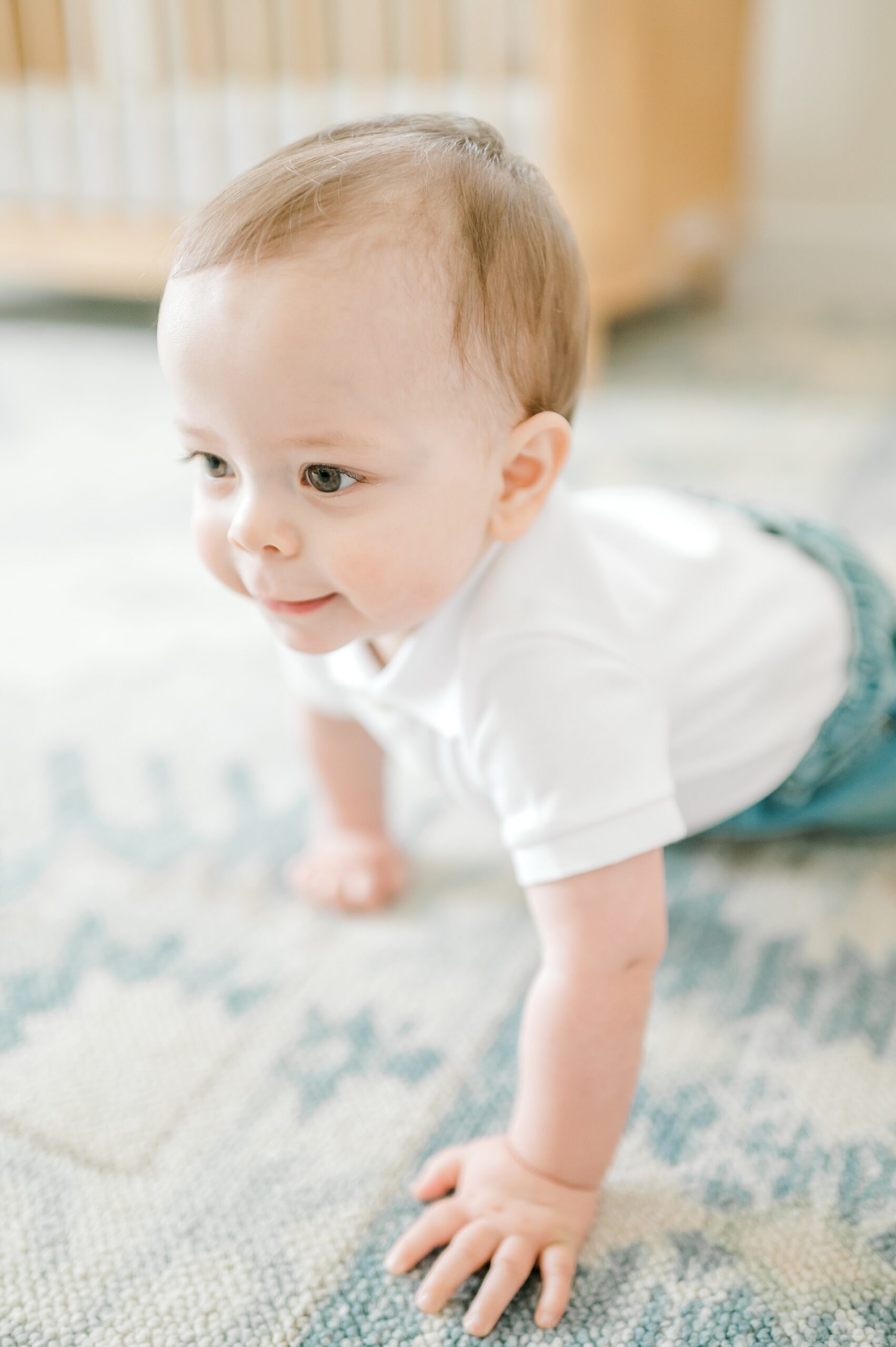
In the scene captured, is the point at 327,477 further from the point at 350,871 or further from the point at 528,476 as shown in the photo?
the point at 350,871

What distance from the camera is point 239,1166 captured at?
1.80 ft

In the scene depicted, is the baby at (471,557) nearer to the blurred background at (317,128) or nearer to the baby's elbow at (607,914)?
the baby's elbow at (607,914)

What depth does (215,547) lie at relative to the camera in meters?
0.50

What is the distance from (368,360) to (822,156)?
190cm

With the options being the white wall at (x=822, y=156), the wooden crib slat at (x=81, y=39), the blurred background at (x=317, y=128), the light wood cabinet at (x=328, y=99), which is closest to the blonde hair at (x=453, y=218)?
the blurred background at (x=317, y=128)

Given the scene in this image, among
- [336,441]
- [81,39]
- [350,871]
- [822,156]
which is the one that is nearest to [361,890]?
[350,871]

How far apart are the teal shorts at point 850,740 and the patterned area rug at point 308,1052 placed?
3cm

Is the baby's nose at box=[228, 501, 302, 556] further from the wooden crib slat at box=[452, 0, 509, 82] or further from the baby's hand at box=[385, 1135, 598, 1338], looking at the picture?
the wooden crib slat at box=[452, 0, 509, 82]

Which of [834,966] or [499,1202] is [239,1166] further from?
[834,966]

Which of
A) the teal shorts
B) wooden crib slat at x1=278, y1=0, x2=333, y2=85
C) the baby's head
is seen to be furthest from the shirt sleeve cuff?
wooden crib slat at x1=278, y1=0, x2=333, y2=85

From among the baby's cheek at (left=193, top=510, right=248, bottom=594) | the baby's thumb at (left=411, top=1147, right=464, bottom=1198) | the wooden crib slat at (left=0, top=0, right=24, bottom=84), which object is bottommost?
the baby's thumb at (left=411, top=1147, right=464, bottom=1198)

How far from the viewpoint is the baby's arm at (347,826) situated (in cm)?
72

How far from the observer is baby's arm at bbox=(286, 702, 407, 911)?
2.35ft

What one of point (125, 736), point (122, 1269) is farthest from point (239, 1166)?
point (125, 736)
